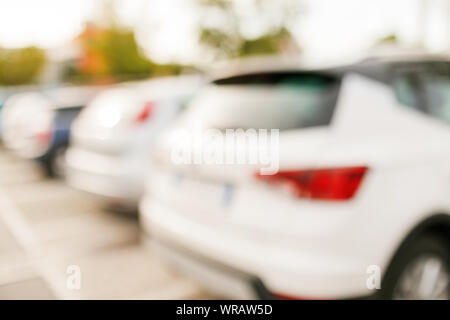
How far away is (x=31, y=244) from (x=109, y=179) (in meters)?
1.04

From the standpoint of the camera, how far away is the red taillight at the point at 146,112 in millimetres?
4542

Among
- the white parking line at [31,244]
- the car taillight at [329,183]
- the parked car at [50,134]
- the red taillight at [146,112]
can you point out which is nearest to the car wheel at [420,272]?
the car taillight at [329,183]

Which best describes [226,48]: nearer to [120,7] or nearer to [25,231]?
[120,7]

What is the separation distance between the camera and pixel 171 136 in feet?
10.1

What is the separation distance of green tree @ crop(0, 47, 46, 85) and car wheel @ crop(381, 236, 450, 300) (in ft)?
112

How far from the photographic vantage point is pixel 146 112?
15.0 ft
